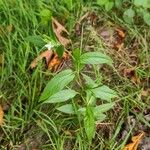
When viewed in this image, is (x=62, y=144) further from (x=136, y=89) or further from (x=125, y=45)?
(x=125, y=45)

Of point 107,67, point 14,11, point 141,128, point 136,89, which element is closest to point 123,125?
point 141,128

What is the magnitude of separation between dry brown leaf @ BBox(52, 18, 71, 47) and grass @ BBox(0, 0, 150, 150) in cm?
4

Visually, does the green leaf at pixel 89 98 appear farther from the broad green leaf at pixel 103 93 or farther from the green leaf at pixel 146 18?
the green leaf at pixel 146 18

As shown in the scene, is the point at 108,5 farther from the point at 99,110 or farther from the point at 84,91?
the point at 99,110

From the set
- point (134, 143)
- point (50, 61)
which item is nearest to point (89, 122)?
point (134, 143)

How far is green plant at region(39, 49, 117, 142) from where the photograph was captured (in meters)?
1.97

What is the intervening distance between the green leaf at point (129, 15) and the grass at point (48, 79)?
46 mm

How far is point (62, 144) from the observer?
7.32 ft

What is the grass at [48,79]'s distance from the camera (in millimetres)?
2287

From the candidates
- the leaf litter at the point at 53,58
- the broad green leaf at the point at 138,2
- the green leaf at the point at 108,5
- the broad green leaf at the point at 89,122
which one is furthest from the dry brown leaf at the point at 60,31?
the broad green leaf at the point at 89,122

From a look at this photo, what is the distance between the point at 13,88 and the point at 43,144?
0.40 metres

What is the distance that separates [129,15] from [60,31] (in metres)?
0.48

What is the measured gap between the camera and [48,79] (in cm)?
248

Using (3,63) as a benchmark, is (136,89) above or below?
below
